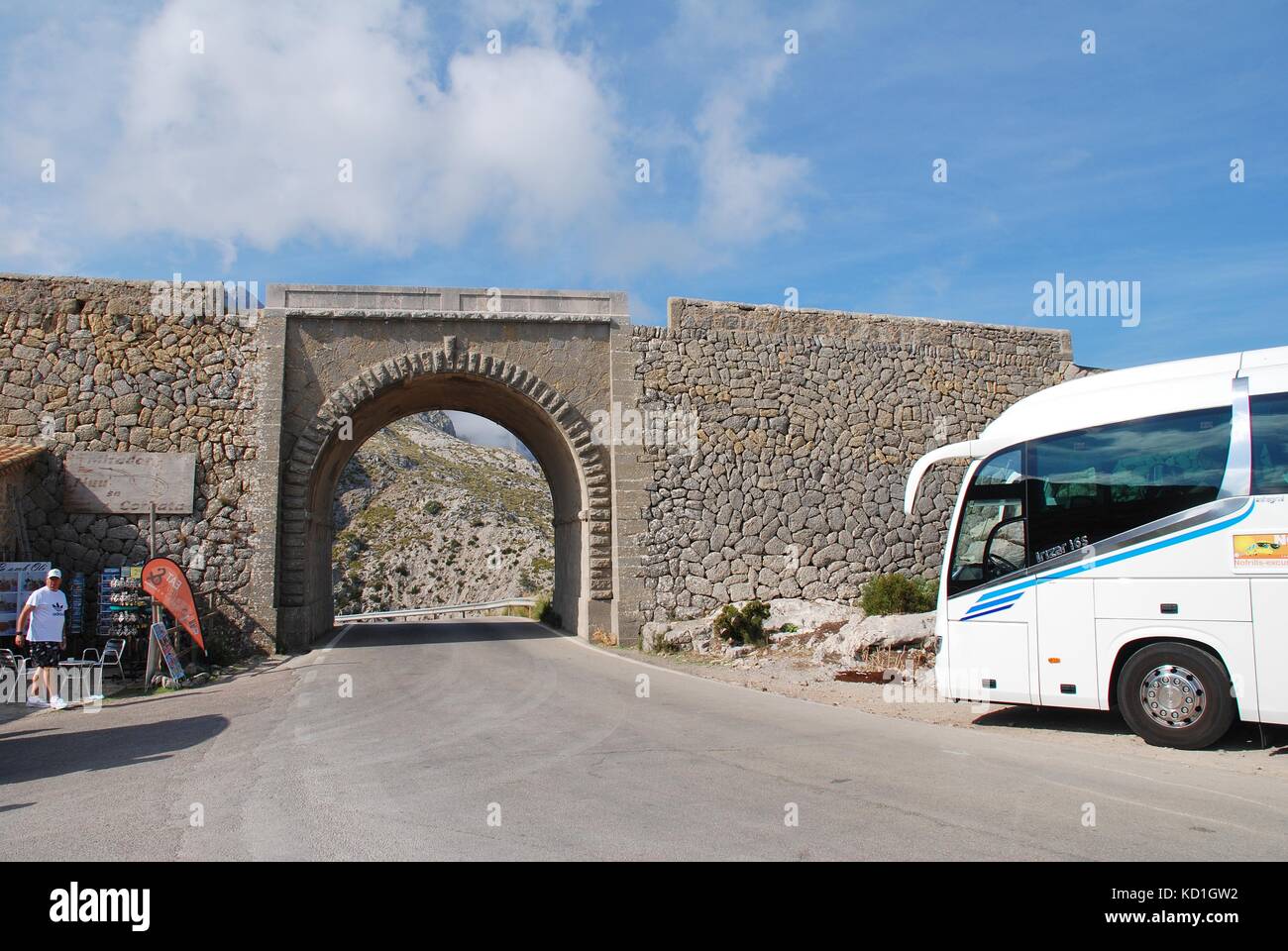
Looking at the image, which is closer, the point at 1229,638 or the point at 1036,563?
the point at 1229,638

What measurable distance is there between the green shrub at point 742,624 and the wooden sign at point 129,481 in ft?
31.3

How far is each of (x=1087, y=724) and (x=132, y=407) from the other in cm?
1565

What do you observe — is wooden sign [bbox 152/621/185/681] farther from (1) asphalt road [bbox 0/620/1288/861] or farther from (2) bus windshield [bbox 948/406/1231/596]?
(2) bus windshield [bbox 948/406/1231/596]

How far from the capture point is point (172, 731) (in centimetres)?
923

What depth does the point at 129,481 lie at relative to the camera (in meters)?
16.2

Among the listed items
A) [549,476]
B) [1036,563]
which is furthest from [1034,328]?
[1036,563]

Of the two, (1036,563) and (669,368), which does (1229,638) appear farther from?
(669,368)

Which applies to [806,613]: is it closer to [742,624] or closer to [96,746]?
[742,624]

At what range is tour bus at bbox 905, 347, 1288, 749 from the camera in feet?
25.3

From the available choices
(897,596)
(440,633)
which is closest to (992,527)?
(897,596)

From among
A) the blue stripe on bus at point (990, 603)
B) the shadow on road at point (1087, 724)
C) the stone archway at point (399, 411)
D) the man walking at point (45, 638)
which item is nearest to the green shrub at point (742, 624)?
the stone archway at point (399, 411)

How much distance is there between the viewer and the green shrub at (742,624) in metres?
16.0

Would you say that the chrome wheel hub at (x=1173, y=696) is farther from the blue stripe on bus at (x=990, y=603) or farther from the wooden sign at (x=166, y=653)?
the wooden sign at (x=166, y=653)
